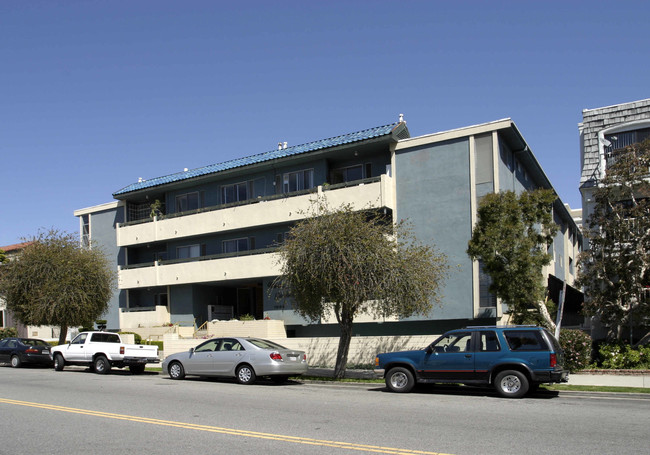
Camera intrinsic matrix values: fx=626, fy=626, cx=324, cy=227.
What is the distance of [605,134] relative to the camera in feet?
87.8

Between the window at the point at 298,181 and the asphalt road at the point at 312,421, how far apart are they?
1593 cm

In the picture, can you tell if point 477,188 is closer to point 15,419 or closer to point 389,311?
point 389,311

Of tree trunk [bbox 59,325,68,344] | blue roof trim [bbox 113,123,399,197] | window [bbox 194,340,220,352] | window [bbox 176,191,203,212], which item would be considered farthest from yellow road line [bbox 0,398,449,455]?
window [bbox 176,191,203,212]

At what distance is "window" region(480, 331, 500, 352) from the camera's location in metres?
15.0

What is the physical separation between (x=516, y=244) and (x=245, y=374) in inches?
370

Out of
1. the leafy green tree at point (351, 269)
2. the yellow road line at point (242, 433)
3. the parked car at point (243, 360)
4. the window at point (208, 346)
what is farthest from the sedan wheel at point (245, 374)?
the yellow road line at point (242, 433)

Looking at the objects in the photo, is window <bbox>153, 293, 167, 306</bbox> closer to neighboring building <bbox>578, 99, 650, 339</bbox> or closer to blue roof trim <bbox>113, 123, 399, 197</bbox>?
blue roof trim <bbox>113, 123, 399, 197</bbox>

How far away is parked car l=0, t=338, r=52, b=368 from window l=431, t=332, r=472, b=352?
1796 centimetres

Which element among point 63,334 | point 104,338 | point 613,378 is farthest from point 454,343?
point 63,334

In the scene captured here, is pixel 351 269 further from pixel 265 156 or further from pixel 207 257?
pixel 207 257

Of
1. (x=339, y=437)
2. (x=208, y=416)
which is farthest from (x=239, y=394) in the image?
(x=339, y=437)

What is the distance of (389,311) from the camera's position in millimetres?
19625

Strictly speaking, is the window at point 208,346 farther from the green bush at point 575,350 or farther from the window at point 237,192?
the window at point 237,192

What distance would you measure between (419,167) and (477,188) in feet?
9.53
